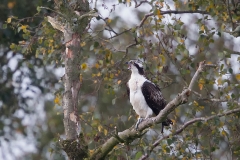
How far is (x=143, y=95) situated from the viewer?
828 centimetres

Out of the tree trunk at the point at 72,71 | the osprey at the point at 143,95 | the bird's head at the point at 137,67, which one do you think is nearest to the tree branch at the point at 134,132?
the tree trunk at the point at 72,71

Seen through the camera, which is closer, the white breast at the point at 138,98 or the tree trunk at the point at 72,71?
the tree trunk at the point at 72,71

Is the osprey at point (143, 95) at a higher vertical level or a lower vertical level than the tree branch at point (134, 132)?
higher

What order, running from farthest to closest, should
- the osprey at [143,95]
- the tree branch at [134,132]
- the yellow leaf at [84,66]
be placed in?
the osprey at [143,95], the yellow leaf at [84,66], the tree branch at [134,132]

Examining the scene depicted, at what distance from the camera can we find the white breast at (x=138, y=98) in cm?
830

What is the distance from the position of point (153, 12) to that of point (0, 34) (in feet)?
16.4

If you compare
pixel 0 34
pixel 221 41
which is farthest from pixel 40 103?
pixel 221 41

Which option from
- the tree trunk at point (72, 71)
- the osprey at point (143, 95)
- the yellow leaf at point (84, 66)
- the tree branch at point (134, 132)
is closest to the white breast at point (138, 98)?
the osprey at point (143, 95)

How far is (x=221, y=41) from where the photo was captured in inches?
521


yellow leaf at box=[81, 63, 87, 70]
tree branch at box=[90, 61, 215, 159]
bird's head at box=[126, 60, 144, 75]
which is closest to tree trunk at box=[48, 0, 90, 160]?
tree branch at box=[90, 61, 215, 159]

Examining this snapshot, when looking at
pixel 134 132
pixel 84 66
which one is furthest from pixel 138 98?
pixel 134 132

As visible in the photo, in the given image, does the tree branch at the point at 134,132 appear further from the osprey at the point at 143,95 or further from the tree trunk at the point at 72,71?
the osprey at the point at 143,95

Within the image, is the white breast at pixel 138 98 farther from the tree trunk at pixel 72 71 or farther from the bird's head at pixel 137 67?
the tree trunk at pixel 72 71

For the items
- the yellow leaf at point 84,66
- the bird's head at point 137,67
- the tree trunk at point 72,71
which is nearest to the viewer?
the tree trunk at point 72,71
